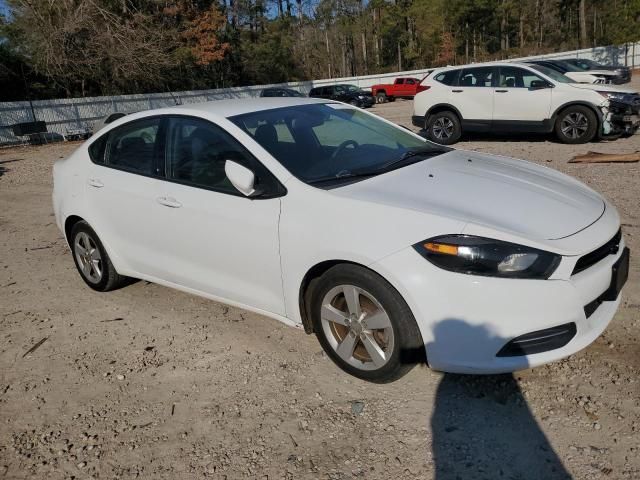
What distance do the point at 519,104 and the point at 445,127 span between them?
64.4 inches

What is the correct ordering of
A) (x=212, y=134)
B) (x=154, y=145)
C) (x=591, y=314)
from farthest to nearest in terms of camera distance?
(x=154, y=145), (x=212, y=134), (x=591, y=314)

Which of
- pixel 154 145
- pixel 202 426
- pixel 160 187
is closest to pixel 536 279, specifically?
pixel 202 426

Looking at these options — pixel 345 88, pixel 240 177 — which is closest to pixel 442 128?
pixel 240 177

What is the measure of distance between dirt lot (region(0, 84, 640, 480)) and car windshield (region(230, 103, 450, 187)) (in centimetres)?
118

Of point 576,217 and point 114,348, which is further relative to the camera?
point 114,348

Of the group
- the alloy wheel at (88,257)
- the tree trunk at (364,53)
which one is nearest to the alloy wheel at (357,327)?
the alloy wheel at (88,257)

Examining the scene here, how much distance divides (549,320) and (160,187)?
8.64 feet

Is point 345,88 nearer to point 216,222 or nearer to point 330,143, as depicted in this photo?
point 330,143

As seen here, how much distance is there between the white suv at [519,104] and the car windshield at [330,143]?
7432 millimetres

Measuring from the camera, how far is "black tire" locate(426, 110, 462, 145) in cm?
1166

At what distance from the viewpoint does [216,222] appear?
3395 mm

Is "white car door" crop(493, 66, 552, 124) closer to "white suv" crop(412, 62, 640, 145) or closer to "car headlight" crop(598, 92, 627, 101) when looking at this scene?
"white suv" crop(412, 62, 640, 145)

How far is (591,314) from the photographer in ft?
9.09

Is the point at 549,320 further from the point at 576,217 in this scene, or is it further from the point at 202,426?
the point at 202,426
